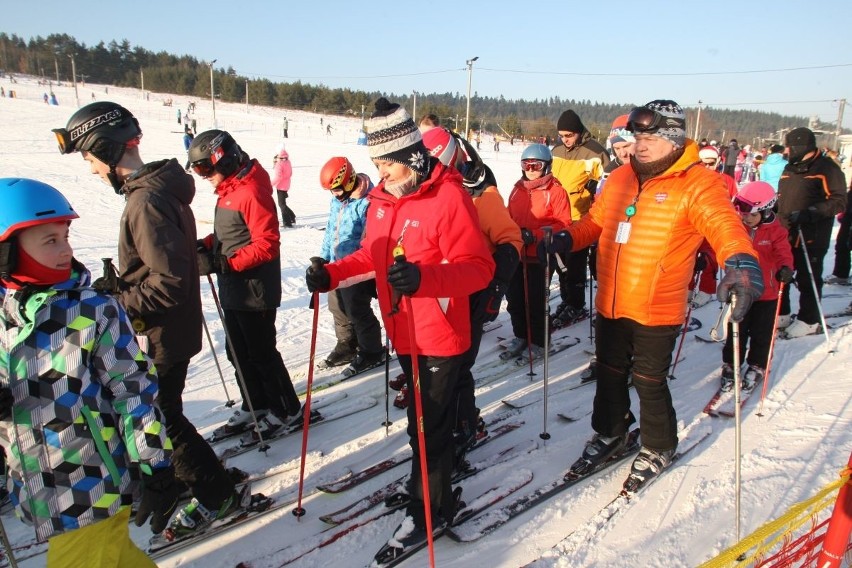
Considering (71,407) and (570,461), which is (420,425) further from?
(570,461)

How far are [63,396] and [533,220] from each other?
424 cm

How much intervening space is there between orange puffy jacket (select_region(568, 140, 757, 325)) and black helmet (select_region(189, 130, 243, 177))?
8.19ft

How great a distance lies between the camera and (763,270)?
470 centimetres

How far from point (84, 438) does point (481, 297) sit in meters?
2.19

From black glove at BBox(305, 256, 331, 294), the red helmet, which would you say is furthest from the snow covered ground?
the red helmet

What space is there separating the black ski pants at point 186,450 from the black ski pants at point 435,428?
1131mm

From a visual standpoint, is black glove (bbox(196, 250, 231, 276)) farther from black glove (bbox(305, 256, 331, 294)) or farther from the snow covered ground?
the snow covered ground

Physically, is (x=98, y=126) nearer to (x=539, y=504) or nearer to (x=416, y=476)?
(x=416, y=476)

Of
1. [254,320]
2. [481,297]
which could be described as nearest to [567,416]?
[481,297]

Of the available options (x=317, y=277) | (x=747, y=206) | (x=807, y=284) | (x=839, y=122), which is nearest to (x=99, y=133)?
(x=317, y=277)

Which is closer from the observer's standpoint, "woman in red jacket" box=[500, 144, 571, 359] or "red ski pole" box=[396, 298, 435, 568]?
"red ski pole" box=[396, 298, 435, 568]

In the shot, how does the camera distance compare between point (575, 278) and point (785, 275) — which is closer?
point (785, 275)

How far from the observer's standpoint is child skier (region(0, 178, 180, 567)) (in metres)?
1.78

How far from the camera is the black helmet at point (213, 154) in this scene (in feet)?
11.2
